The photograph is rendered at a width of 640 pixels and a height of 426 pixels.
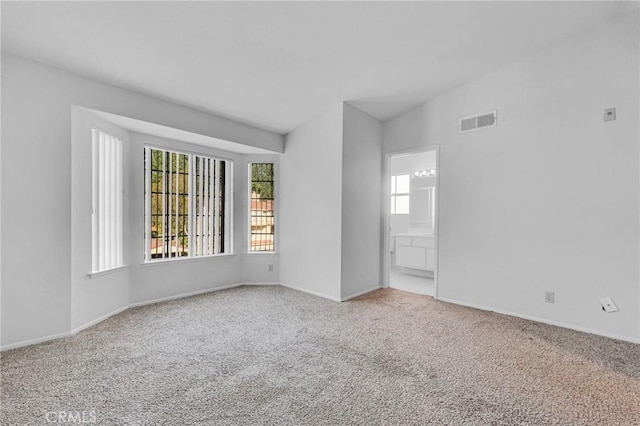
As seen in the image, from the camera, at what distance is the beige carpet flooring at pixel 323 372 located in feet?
6.19

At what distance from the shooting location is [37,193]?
279 cm

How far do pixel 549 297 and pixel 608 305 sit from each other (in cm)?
49

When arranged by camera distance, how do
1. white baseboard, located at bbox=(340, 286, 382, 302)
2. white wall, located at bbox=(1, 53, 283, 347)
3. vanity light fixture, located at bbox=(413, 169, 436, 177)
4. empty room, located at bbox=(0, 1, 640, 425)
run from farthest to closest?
1. vanity light fixture, located at bbox=(413, 169, 436, 177)
2. white baseboard, located at bbox=(340, 286, 382, 302)
3. white wall, located at bbox=(1, 53, 283, 347)
4. empty room, located at bbox=(0, 1, 640, 425)

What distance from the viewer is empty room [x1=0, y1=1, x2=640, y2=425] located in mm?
2195

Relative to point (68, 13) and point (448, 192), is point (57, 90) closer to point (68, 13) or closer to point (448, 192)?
point (68, 13)

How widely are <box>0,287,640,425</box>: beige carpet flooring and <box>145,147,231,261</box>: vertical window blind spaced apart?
111 cm

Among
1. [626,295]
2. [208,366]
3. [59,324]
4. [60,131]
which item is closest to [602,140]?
[626,295]

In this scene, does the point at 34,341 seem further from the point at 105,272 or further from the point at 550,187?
the point at 550,187

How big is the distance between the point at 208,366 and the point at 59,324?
167 cm

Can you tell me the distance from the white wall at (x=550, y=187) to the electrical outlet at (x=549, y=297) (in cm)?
4

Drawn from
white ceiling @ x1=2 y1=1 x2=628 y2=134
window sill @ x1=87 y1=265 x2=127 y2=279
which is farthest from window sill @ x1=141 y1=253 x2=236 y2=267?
white ceiling @ x1=2 y1=1 x2=628 y2=134

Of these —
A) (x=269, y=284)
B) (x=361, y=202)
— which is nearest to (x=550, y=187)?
(x=361, y=202)

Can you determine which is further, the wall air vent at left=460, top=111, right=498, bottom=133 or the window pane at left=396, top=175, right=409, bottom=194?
the window pane at left=396, top=175, right=409, bottom=194

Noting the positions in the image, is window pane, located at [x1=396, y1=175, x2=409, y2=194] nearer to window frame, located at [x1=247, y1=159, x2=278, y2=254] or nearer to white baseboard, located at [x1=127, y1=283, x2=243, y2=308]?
window frame, located at [x1=247, y1=159, x2=278, y2=254]
